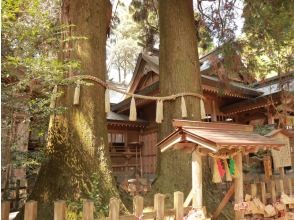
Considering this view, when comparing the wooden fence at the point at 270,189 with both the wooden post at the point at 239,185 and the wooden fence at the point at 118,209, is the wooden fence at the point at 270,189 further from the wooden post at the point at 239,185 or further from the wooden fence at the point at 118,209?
the wooden fence at the point at 118,209

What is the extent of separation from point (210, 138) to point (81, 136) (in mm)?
2104

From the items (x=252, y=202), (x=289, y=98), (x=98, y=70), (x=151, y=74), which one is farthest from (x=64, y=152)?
(x=151, y=74)

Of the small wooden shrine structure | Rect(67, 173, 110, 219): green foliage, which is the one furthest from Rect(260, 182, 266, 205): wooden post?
Rect(67, 173, 110, 219): green foliage

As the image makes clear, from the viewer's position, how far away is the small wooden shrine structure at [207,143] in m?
3.48

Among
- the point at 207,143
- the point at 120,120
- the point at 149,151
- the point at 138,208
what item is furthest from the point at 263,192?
the point at 149,151

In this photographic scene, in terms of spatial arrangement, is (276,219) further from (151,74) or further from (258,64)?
(151,74)

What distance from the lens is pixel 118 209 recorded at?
10.8ft

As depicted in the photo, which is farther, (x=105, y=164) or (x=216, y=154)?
(x=105, y=164)

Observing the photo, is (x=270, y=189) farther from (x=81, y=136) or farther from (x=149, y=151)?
(x=149, y=151)

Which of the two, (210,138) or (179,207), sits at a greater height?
(210,138)

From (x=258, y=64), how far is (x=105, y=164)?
6181mm

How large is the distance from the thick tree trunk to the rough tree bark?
1395 mm

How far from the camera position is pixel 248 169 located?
995 centimetres

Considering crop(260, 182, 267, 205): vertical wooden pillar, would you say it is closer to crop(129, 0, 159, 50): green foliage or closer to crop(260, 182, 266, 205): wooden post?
crop(260, 182, 266, 205): wooden post
